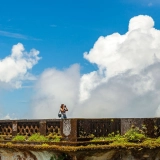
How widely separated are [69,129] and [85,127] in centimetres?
53

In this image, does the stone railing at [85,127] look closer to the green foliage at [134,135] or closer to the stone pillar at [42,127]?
the stone pillar at [42,127]

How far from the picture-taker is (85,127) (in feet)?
43.0

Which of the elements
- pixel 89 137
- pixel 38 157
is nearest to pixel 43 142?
pixel 38 157

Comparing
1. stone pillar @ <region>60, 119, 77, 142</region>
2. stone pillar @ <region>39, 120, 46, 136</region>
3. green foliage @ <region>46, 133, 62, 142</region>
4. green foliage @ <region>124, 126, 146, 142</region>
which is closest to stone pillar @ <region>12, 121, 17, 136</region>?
stone pillar @ <region>39, 120, 46, 136</region>

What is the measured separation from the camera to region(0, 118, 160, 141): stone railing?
1286 centimetres

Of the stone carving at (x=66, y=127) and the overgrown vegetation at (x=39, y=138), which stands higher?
the stone carving at (x=66, y=127)

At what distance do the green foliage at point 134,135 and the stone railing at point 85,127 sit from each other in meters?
0.15

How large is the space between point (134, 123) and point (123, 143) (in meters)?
0.97

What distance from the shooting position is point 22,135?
14711 mm

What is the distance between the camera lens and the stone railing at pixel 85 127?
12.9 m

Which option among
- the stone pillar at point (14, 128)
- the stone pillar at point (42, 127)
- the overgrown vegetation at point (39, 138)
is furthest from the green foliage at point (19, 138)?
the stone pillar at point (42, 127)

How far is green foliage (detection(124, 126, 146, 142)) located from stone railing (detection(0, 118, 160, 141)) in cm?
15

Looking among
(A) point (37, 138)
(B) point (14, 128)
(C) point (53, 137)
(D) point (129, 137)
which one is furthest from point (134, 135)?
(B) point (14, 128)

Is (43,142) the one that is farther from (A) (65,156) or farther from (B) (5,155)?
(B) (5,155)
